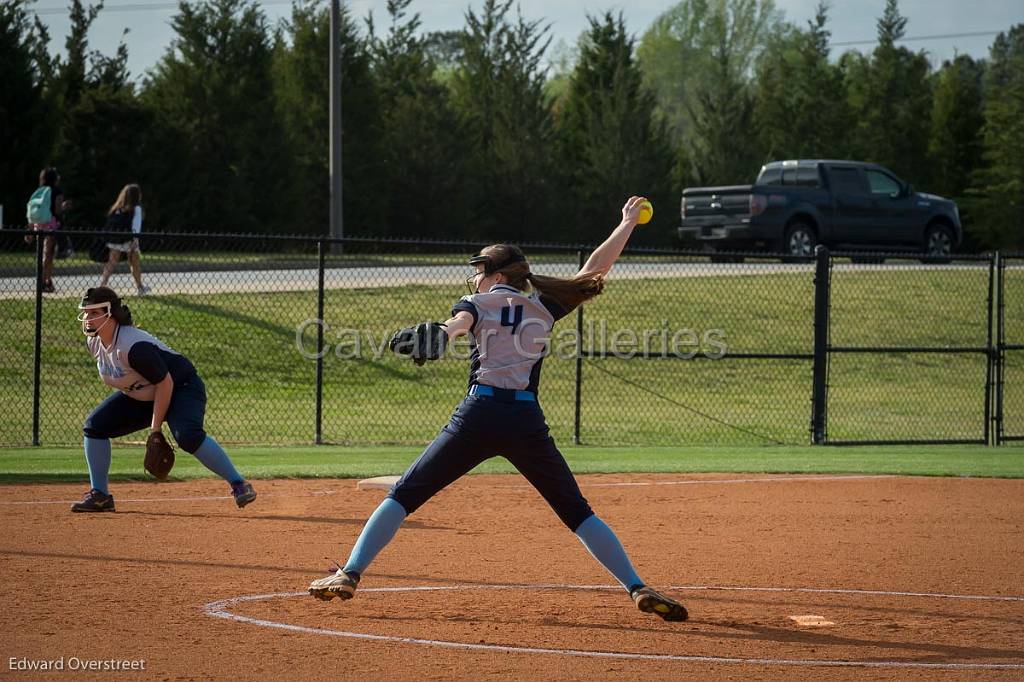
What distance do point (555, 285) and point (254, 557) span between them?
2.89 m

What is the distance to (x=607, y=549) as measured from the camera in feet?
20.2

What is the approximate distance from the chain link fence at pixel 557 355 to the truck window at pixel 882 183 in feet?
11.5

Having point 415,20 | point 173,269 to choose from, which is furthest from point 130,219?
point 415,20

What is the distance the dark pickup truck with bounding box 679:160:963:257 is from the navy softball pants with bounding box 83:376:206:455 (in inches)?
691

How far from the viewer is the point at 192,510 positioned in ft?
31.3

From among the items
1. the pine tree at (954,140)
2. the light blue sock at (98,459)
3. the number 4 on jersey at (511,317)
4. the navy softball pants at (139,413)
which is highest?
the pine tree at (954,140)

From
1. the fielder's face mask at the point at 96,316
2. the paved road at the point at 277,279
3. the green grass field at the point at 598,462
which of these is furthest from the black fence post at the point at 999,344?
the fielder's face mask at the point at 96,316

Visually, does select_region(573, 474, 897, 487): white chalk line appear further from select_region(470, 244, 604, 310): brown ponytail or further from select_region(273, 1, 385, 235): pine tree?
select_region(273, 1, 385, 235): pine tree

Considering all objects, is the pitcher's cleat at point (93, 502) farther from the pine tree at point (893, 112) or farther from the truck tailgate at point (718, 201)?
the pine tree at point (893, 112)

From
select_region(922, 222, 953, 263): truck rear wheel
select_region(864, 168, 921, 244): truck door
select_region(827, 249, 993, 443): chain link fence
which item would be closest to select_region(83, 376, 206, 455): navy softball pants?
select_region(827, 249, 993, 443): chain link fence

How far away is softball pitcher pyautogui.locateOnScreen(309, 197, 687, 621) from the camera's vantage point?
607 centimetres

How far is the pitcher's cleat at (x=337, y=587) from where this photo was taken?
611 centimetres

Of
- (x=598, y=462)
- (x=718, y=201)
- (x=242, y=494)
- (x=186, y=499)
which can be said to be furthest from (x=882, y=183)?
(x=242, y=494)

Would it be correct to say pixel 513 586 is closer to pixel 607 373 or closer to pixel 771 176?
pixel 607 373
